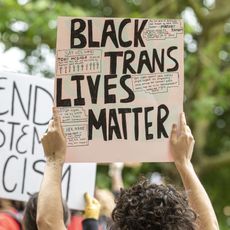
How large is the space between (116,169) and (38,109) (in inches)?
70.0

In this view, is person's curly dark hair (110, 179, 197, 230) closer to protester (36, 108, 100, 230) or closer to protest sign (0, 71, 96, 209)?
protester (36, 108, 100, 230)

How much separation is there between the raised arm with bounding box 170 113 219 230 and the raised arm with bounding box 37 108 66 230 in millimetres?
452

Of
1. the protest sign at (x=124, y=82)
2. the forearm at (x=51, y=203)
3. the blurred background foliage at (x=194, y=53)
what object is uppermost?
the blurred background foliage at (x=194, y=53)

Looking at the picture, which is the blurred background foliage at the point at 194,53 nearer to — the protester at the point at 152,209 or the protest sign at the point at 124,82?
the protest sign at the point at 124,82

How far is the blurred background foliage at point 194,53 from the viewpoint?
374 inches

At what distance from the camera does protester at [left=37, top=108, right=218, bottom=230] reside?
257cm

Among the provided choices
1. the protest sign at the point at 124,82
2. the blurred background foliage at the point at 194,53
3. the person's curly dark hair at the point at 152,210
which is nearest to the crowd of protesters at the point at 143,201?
the person's curly dark hair at the point at 152,210

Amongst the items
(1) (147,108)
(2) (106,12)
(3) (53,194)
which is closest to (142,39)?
(1) (147,108)

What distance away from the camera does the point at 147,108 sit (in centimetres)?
338

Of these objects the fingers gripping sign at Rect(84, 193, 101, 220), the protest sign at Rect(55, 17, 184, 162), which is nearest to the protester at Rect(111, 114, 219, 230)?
the protest sign at Rect(55, 17, 184, 162)

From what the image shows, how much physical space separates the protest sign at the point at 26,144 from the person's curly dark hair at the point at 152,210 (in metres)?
1.78

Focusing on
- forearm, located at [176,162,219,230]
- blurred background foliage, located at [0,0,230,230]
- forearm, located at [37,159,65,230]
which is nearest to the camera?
forearm, located at [37,159,65,230]

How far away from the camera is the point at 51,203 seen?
9.57 ft

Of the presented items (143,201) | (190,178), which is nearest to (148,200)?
(143,201)
